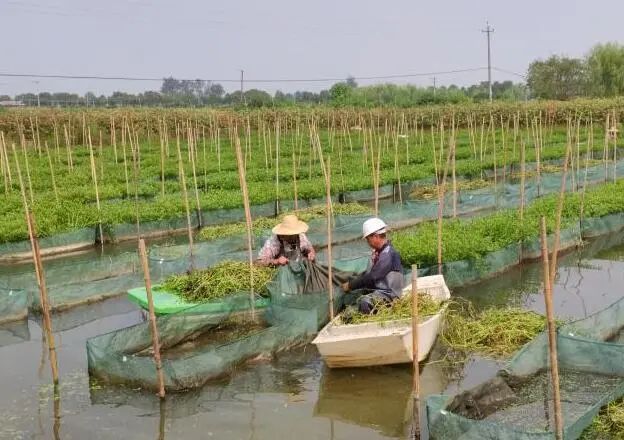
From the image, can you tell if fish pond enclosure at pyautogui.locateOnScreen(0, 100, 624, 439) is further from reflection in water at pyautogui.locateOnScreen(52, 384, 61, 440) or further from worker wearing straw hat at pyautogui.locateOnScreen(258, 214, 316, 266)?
worker wearing straw hat at pyautogui.locateOnScreen(258, 214, 316, 266)

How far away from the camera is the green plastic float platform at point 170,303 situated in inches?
309

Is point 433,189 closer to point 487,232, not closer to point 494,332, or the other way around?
point 487,232

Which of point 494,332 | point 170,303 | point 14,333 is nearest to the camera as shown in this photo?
point 494,332

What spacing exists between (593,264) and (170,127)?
75.7 feet

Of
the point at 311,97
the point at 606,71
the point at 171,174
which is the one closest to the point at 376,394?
the point at 171,174

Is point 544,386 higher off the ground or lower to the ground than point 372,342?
lower

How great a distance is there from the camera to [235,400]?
654 cm

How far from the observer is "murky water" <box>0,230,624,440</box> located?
236 inches

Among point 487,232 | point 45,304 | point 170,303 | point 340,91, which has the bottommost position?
point 170,303

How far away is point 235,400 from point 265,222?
6.66m

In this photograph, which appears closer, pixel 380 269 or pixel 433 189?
pixel 380 269

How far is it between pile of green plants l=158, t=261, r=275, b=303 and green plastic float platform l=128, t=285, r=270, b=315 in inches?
4.0

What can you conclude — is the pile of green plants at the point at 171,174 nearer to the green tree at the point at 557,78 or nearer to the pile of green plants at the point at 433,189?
the pile of green plants at the point at 433,189

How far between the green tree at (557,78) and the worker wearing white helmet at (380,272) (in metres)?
47.9
